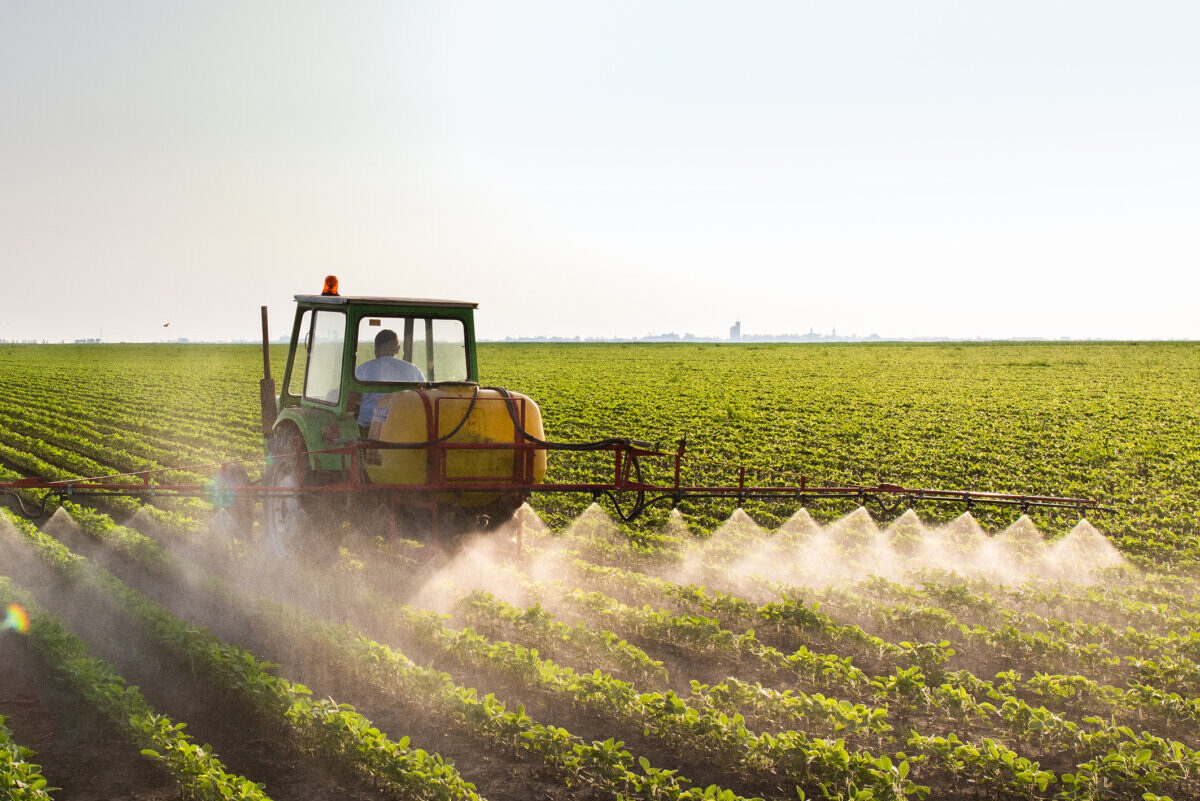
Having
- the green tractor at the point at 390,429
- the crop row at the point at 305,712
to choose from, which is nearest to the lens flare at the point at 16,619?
the crop row at the point at 305,712

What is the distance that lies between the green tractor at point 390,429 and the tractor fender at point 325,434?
0.01 metres

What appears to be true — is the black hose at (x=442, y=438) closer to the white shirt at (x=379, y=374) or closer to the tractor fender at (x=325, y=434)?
the white shirt at (x=379, y=374)

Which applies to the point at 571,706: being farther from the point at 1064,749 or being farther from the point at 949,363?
the point at 949,363

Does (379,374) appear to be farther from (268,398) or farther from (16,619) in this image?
(16,619)

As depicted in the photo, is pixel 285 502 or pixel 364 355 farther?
pixel 285 502

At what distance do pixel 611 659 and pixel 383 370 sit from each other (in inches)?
136

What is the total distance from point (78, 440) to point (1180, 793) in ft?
66.1

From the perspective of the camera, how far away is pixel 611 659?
247 inches

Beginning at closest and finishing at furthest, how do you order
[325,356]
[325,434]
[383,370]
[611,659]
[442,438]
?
[611,659] → [442,438] → [325,434] → [383,370] → [325,356]

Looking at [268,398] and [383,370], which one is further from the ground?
[383,370]

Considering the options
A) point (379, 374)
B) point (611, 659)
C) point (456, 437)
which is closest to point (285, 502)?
point (379, 374)

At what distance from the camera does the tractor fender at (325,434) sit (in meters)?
7.89

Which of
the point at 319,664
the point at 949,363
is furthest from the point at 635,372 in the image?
the point at 319,664

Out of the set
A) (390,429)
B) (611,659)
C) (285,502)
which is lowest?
(611,659)
